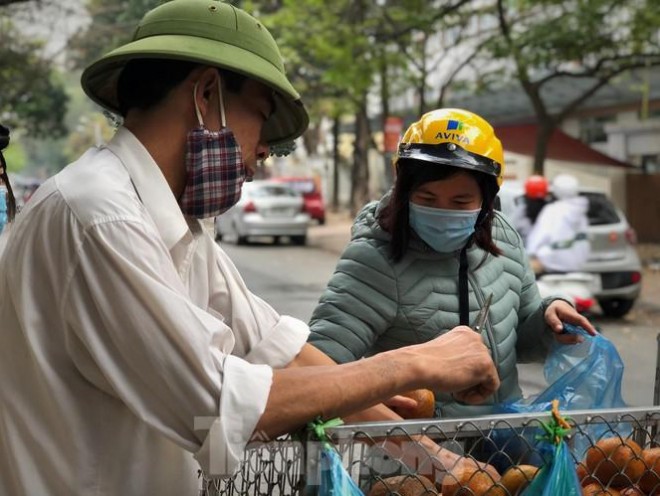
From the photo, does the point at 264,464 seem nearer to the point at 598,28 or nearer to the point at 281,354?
the point at 281,354

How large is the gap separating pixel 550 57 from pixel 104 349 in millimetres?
14582

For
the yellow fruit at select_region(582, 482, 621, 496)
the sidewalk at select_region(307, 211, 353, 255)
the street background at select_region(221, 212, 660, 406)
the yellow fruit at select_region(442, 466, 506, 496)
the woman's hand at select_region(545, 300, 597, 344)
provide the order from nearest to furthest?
the yellow fruit at select_region(442, 466, 506, 496) < the yellow fruit at select_region(582, 482, 621, 496) < the woman's hand at select_region(545, 300, 597, 344) < the street background at select_region(221, 212, 660, 406) < the sidewalk at select_region(307, 211, 353, 255)

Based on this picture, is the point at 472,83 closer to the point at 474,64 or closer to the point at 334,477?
the point at 474,64

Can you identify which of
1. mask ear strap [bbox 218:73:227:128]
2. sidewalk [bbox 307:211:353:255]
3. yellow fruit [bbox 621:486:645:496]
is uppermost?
mask ear strap [bbox 218:73:227:128]

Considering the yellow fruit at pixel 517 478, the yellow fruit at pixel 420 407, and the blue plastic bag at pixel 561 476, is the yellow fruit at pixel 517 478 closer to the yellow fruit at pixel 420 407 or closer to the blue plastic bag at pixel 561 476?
the blue plastic bag at pixel 561 476

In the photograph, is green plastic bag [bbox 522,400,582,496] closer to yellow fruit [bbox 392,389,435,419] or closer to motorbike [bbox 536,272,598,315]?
yellow fruit [bbox 392,389,435,419]

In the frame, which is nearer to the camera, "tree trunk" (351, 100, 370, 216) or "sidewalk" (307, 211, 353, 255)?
"sidewalk" (307, 211, 353, 255)

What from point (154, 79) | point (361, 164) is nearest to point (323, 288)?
point (361, 164)

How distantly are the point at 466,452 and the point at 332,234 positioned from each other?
2154cm

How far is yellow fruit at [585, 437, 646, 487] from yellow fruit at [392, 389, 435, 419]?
13.8 inches

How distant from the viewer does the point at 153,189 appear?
1.47 meters

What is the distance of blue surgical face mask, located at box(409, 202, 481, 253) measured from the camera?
2.33 metres

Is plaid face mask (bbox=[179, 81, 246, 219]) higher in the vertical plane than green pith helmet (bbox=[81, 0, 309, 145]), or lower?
lower

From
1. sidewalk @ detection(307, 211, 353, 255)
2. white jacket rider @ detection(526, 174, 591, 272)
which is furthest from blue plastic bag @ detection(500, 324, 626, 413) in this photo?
sidewalk @ detection(307, 211, 353, 255)
